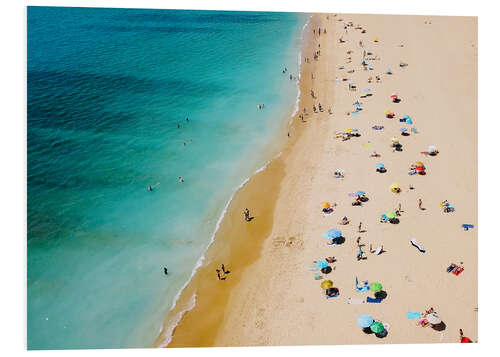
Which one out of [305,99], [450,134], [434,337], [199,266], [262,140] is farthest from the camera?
[305,99]

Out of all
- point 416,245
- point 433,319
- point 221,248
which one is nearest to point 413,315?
point 433,319

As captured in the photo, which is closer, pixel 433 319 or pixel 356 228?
pixel 433 319

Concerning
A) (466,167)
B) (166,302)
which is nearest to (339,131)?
(466,167)

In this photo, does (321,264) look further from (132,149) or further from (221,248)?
(132,149)

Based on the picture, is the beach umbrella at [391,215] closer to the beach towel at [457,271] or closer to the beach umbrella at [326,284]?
the beach towel at [457,271]

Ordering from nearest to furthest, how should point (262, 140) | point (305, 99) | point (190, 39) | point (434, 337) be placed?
point (434, 337)
point (262, 140)
point (305, 99)
point (190, 39)

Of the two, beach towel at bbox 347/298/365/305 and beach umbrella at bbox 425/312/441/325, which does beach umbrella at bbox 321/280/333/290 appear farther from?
beach umbrella at bbox 425/312/441/325

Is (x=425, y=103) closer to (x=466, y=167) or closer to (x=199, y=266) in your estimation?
(x=466, y=167)

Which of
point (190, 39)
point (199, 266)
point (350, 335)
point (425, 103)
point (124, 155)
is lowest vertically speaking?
point (350, 335)
